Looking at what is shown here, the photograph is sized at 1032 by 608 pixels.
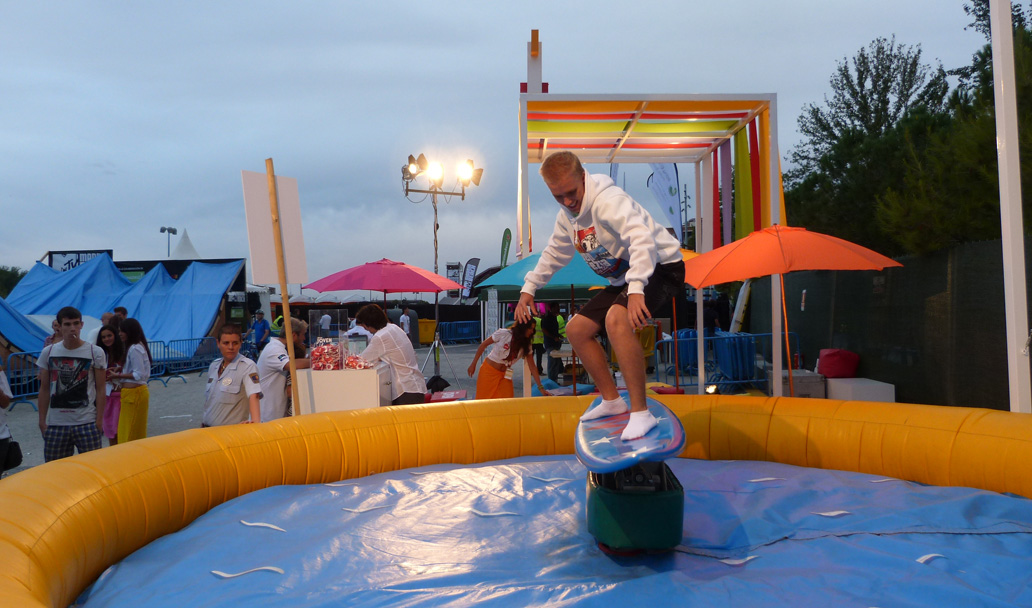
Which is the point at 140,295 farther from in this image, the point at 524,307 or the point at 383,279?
the point at 524,307

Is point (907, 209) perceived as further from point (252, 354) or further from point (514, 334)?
point (252, 354)

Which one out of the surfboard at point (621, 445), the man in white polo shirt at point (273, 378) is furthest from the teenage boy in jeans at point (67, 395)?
the surfboard at point (621, 445)

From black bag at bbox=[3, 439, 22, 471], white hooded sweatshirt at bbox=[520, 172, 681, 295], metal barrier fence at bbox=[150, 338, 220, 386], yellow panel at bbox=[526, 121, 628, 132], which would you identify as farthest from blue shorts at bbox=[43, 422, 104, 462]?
metal barrier fence at bbox=[150, 338, 220, 386]

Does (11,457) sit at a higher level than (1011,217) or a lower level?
lower

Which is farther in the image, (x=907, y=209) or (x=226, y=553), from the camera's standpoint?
(x=907, y=209)

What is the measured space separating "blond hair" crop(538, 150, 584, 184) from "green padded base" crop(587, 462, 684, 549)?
1.76 metres

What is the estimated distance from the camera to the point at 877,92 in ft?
73.8

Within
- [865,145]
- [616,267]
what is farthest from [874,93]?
[616,267]

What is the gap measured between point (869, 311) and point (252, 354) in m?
13.7

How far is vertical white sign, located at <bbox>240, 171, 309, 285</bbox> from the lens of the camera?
5441 mm

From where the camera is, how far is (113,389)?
6648 mm

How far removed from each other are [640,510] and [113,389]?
5.56 metres

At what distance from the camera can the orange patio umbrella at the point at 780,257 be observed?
6480 mm

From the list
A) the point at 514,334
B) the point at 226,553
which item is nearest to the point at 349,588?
the point at 226,553
